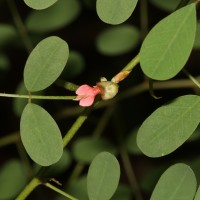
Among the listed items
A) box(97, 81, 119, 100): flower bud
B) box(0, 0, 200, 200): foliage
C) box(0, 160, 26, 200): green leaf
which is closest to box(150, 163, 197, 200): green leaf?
box(0, 0, 200, 200): foliage

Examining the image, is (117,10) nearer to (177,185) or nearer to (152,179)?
(177,185)

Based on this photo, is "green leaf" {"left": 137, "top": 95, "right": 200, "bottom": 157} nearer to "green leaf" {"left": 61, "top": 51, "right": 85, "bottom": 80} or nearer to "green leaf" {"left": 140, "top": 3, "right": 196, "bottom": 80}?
"green leaf" {"left": 140, "top": 3, "right": 196, "bottom": 80}

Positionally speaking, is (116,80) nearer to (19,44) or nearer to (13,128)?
(19,44)

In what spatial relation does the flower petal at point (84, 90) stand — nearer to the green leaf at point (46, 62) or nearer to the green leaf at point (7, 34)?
the green leaf at point (46, 62)

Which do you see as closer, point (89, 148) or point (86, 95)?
point (86, 95)

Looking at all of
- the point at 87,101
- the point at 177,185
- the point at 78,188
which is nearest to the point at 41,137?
the point at 87,101
